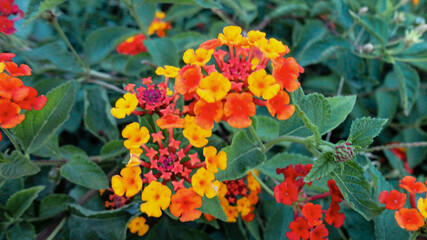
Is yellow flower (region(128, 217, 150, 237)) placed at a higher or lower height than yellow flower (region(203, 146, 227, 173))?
lower

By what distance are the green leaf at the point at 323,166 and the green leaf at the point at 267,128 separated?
0.34 m

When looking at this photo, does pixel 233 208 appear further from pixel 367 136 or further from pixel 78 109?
pixel 78 109

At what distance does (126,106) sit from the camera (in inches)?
31.2

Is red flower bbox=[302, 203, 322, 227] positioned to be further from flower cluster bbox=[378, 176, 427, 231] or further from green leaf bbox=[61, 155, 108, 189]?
green leaf bbox=[61, 155, 108, 189]

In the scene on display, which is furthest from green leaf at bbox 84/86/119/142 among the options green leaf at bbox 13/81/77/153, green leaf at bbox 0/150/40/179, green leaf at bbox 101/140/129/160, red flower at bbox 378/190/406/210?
red flower at bbox 378/190/406/210

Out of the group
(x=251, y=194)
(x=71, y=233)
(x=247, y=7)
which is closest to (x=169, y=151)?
(x=251, y=194)

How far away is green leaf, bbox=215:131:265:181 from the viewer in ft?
2.86

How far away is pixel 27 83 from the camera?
1.44m

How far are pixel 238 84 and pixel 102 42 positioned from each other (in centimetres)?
95

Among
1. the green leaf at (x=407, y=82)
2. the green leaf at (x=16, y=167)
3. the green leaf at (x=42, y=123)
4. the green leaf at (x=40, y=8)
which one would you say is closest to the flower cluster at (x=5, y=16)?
the green leaf at (x=40, y=8)

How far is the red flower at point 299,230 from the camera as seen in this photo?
88 centimetres

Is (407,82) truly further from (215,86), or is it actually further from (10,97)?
(10,97)

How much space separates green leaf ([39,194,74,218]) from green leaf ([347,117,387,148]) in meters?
0.90

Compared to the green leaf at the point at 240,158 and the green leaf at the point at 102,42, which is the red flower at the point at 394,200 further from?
the green leaf at the point at 102,42
